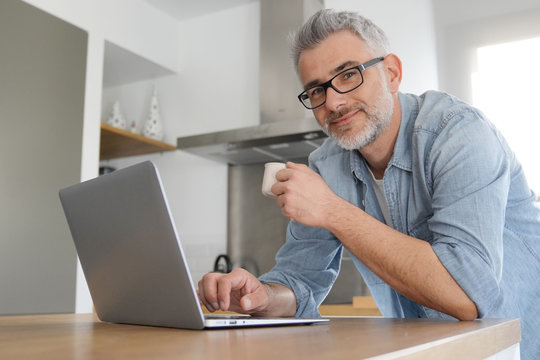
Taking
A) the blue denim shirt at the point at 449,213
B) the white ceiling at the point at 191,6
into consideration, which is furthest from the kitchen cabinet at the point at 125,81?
the blue denim shirt at the point at 449,213

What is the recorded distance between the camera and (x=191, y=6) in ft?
11.5

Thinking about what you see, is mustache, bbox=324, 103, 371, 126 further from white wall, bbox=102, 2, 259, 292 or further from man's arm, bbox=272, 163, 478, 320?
white wall, bbox=102, 2, 259, 292

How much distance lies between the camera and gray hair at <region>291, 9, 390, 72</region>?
4.17 feet

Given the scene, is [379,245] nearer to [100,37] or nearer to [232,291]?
[232,291]

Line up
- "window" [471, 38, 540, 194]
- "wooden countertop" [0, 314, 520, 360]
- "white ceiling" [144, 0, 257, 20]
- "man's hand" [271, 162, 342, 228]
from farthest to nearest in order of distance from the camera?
Result: "white ceiling" [144, 0, 257, 20], "window" [471, 38, 540, 194], "man's hand" [271, 162, 342, 228], "wooden countertop" [0, 314, 520, 360]

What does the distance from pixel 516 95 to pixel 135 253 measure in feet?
8.78

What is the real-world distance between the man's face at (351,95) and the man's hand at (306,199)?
0.27 meters

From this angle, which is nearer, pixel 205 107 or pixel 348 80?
pixel 348 80

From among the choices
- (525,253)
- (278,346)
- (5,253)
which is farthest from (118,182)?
(5,253)

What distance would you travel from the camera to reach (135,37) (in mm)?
3277

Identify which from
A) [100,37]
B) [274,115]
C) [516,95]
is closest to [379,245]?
[274,115]

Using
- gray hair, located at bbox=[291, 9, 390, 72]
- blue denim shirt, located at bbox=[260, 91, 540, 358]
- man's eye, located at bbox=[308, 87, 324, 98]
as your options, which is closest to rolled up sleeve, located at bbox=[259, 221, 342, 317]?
blue denim shirt, located at bbox=[260, 91, 540, 358]

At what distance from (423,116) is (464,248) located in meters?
0.36

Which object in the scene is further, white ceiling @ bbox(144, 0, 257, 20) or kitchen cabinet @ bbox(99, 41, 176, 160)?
white ceiling @ bbox(144, 0, 257, 20)
